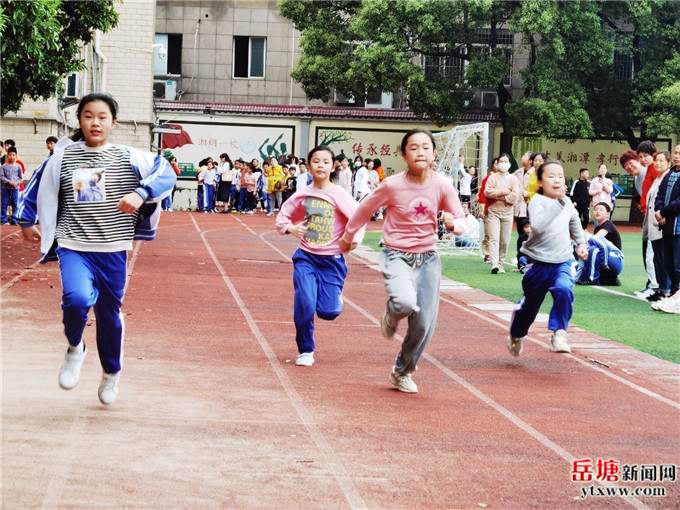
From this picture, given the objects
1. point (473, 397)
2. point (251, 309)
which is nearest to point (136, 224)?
point (473, 397)

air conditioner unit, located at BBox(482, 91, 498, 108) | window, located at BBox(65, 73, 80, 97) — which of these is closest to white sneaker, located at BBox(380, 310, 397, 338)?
window, located at BBox(65, 73, 80, 97)

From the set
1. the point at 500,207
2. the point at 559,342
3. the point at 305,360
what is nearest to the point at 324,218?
the point at 305,360

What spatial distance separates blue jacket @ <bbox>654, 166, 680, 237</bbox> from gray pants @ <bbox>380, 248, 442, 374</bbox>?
5.96 meters

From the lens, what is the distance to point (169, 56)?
4209 centimetres

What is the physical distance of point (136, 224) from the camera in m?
6.59

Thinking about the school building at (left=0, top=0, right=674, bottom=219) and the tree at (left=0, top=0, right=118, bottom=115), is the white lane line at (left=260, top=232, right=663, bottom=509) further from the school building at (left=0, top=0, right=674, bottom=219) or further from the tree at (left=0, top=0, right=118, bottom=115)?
the school building at (left=0, top=0, right=674, bottom=219)

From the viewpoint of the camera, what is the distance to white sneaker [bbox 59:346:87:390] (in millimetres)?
6422

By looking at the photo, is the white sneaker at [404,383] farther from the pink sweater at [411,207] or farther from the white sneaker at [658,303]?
the white sneaker at [658,303]

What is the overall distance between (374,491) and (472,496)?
1.50ft

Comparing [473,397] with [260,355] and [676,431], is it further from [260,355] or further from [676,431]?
[260,355]

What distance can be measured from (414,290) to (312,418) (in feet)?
4.22

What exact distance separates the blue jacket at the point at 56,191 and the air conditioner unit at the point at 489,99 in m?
35.2

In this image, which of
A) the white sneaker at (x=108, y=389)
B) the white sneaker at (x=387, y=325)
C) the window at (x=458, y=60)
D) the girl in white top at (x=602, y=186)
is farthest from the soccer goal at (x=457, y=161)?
the window at (x=458, y=60)

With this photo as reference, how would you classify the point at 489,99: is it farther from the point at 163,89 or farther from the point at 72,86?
the point at 72,86
